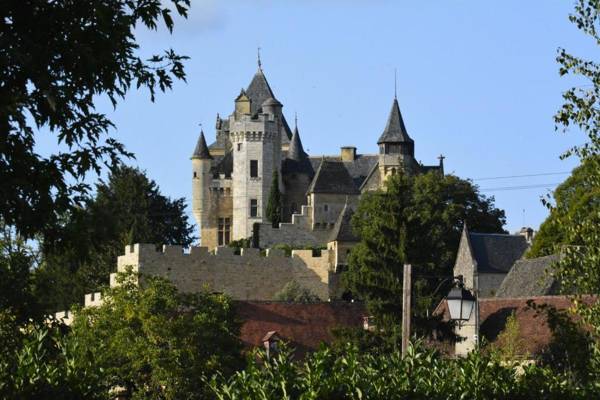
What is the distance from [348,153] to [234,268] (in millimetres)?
26672

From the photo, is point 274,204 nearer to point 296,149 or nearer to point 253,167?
point 253,167

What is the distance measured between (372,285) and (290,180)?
139 feet

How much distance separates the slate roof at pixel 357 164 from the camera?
9675cm

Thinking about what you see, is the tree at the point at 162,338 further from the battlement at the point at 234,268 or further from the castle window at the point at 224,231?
the castle window at the point at 224,231

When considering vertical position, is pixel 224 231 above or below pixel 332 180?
below

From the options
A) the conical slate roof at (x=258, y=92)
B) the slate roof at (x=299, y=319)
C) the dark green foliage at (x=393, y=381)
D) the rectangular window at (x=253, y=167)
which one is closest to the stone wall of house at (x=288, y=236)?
the rectangular window at (x=253, y=167)

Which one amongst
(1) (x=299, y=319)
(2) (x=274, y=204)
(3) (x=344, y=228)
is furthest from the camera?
(2) (x=274, y=204)

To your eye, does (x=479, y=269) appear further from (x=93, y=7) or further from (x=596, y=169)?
(x=93, y=7)

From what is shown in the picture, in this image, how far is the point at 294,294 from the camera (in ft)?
243

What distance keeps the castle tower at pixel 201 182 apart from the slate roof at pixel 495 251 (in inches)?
1069

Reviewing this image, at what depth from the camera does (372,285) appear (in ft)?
174

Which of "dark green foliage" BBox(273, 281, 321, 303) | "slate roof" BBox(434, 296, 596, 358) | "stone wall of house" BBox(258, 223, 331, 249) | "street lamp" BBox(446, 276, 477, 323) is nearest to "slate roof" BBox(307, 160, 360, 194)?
"stone wall of house" BBox(258, 223, 331, 249)

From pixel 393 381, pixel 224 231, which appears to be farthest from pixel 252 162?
pixel 393 381

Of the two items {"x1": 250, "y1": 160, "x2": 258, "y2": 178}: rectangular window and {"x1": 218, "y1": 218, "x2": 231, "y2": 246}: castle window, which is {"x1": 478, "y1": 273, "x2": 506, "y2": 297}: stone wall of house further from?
{"x1": 218, "y1": 218, "x2": 231, "y2": 246}: castle window
